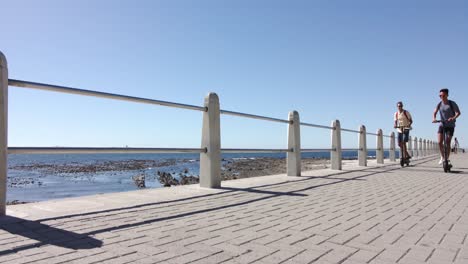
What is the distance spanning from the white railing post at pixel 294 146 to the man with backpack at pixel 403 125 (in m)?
5.48

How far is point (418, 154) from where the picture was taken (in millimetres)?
22875

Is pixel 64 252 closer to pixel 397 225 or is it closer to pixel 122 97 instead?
pixel 122 97

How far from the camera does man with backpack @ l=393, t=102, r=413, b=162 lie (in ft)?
39.4

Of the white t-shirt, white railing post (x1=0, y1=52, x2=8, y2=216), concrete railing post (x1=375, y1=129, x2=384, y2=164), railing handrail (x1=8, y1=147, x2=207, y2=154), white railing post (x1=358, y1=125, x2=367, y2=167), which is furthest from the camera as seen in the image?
concrete railing post (x1=375, y1=129, x2=384, y2=164)

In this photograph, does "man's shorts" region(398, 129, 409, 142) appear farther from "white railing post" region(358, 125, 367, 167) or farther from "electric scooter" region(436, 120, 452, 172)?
"electric scooter" region(436, 120, 452, 172)

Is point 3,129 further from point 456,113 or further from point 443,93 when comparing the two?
Result: point 443,93

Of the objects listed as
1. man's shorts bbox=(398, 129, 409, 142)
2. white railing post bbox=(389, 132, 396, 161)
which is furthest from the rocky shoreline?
man's shorts bbox=(398, 129, 409, 142)

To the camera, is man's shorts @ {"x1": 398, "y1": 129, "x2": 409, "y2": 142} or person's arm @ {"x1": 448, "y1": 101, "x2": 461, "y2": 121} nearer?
person's arm @ {"x1": 448, "y1": 101, "x2": 461, "y2": 121}

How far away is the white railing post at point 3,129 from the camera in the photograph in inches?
127

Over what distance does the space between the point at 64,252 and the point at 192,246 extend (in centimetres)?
77

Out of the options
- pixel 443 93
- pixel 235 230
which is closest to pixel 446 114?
pixel 443 93

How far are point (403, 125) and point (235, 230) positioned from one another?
10.6 m

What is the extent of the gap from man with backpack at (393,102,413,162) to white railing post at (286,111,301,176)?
548 centimetres

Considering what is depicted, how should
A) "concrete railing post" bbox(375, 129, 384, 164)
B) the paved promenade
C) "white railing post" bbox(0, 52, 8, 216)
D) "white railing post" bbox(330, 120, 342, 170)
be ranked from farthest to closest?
"concrete railing post" bbox(375, 129, 384, 164) → "white railing post" bbox(330, 120, 342, 170) → "white railing post" bbox(0, 52, 8, 216) → the paved promenade
